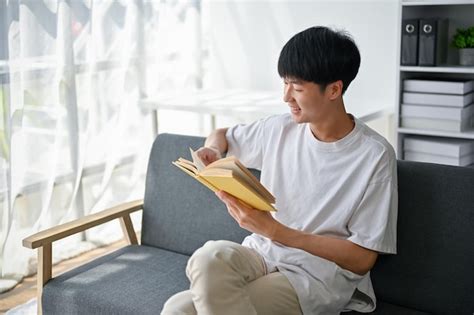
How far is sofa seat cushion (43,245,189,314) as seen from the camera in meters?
2.15

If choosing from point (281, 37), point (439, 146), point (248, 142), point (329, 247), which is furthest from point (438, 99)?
point (329, 247)

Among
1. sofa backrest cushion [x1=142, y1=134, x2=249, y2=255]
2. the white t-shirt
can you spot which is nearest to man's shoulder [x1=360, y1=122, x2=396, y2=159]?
the white t-shirt

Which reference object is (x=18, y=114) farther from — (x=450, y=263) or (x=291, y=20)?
(x=450, y=263)

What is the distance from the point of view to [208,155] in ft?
7.32

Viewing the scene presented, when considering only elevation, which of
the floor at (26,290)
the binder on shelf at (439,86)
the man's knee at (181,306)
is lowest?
the floor at (26,290)

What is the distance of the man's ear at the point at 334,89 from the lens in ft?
6.50

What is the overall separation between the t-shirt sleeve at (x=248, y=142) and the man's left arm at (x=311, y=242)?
0.35m

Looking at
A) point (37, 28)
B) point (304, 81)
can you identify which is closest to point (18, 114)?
point (37, 28)

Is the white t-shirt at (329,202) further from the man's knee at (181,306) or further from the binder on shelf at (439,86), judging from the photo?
the binder on shelf at (439,86)

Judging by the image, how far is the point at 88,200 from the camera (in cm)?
370

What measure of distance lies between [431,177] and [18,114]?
1954 mm

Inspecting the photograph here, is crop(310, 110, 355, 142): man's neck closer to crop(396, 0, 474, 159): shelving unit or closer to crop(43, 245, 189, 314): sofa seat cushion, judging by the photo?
crop(43, 245, 189, 314): sofa seat cushion

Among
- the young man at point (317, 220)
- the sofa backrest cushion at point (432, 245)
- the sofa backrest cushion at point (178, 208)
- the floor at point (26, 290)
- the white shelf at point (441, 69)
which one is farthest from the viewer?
the white shelf at point (441, 69)

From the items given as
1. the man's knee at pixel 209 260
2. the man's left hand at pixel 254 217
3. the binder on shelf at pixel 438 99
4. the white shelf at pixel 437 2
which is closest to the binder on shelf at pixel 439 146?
the binder on shelf at pixel 438 99
